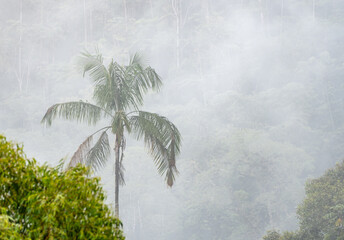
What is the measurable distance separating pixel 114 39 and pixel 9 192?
47.0 meters

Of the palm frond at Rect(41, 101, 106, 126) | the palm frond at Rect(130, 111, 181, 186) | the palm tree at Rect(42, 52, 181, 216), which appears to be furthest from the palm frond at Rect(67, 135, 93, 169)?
the palm frond at Rect(130, 111, 181, 186)

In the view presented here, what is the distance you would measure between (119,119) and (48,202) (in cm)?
425

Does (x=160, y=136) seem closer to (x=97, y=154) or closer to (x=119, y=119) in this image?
(x=119, y=119)

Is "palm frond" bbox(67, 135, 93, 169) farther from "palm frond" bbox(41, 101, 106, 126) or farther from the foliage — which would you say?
the foliage

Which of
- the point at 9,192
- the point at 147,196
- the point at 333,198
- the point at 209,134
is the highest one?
the point at 209,134

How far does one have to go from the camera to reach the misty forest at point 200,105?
14.1 meters

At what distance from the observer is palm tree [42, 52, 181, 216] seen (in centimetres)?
658

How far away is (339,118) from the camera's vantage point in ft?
121

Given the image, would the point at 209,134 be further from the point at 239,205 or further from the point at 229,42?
the point at 229,42

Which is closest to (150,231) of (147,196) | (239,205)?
(147,196)

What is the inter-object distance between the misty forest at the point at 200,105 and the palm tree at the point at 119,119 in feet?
0.08

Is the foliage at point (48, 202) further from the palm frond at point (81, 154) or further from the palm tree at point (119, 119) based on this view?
the palm frond at point (81, 154)

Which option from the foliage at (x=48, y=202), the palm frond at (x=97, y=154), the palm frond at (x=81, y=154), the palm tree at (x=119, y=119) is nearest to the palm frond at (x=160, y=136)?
the palm tree at (x=119, y=119)

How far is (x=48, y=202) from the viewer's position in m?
2.35
